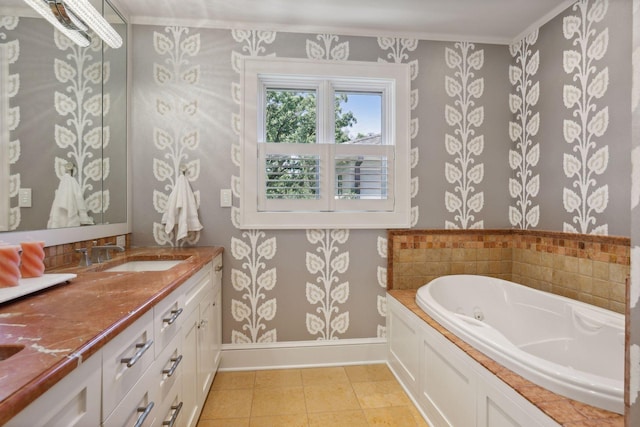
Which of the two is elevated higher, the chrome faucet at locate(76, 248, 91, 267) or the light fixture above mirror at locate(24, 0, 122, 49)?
the light fixture above mirror at locate(24, 0, 122, 49)

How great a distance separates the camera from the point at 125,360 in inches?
34.0

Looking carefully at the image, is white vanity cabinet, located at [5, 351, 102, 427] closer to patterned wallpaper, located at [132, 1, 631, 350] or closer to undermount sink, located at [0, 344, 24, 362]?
undermount sink, located at [0, 344, 24, 362]

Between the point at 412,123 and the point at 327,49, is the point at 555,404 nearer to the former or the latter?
the point at 412,123

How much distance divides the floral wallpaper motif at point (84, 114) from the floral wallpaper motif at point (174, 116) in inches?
13.8

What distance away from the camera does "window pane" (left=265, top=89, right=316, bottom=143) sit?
240 cm

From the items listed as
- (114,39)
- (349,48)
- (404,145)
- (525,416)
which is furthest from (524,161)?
(114,39)

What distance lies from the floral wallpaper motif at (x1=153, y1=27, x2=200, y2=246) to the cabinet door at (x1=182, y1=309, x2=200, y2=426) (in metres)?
0.85

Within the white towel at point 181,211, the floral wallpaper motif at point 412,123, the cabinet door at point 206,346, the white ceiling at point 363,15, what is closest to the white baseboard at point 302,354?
the floral wallpaper motif at point 412,123

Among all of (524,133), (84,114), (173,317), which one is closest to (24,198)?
(84,114)

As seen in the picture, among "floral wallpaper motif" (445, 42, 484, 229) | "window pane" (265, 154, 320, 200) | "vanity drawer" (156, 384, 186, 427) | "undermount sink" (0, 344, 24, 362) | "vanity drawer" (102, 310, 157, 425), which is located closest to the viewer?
"undermount sink" (0, 344, 24, 362)

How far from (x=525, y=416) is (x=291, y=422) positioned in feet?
3.86

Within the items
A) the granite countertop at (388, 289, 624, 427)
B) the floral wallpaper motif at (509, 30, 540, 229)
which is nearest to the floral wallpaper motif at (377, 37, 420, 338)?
the floral wallpaper motif at (509, 30, 540, 229)

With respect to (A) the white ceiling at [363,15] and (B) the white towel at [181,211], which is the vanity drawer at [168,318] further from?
(A) the white ceiling at [363,15]

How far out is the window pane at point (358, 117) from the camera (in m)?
2.47
